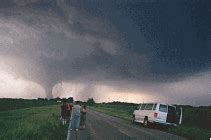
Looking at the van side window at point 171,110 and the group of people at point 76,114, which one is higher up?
the van side window at point 171,110

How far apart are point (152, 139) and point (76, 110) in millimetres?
5827

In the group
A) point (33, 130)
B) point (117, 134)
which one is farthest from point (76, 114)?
Answer: point (33, 130)

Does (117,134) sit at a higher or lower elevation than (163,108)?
lower

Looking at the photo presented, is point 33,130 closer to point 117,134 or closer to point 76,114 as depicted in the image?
point 76,114

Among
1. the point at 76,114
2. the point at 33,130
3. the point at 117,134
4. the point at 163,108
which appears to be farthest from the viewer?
the point at 163,108

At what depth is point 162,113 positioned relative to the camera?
27.5 metres

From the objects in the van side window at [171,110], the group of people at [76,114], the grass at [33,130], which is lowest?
the grass at [33,130]

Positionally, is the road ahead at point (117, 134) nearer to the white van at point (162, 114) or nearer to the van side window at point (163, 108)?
the white van at point (162, 114)

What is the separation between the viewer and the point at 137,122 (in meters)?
31.5

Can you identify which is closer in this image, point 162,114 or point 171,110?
point 162,114

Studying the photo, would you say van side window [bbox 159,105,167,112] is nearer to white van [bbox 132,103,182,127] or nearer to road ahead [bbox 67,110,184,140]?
white van [bbox 132,103,182,127]

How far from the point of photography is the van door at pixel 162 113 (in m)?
27.4

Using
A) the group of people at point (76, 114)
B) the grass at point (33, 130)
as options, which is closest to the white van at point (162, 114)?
the group of people at point (76, 114)

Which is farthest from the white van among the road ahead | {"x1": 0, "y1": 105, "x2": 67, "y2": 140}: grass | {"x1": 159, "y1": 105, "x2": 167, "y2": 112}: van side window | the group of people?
{"x1": 0, "y1": 105, "x2": 67, "y2": 140}: grass
